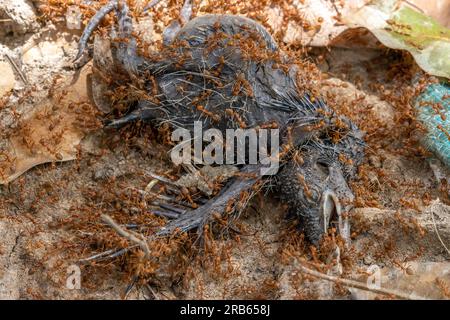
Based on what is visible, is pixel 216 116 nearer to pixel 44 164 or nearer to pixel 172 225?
pixel 172 225

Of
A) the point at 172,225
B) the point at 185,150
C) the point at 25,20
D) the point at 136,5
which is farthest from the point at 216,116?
the point at 25,20

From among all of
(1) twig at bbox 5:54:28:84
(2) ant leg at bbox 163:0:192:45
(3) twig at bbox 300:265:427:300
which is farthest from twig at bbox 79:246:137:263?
(2) ant leg at bbox 163:0:192:45

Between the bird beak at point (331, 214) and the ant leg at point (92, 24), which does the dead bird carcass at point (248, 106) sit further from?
the ant leg at point (92, 24)

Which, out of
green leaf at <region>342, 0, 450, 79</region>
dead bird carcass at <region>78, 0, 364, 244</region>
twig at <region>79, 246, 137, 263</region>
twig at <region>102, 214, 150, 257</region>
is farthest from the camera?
green leaf at <region>342, 0, 450, 79</region>

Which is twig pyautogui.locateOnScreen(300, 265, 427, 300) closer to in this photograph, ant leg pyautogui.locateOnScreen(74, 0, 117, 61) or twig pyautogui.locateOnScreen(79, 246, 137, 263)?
twig pyautogui.locateOnScreen(79, 246, 137, 263)

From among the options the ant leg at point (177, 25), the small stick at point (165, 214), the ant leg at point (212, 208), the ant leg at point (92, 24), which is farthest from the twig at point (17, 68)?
the ant leg at point (212, 208)

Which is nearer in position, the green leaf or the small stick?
the small stick

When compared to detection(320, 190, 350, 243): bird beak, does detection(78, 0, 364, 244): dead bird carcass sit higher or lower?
higher
